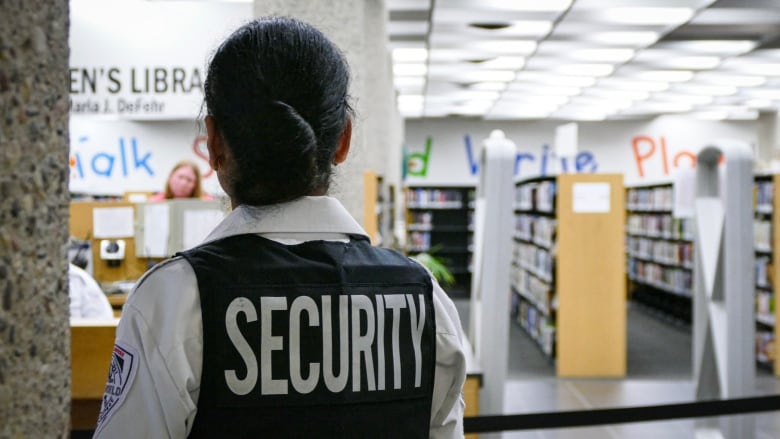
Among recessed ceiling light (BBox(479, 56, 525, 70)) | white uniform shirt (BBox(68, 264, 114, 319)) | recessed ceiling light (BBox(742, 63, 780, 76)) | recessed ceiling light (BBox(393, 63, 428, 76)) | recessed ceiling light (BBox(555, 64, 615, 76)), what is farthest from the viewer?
recessed ceiling light (BBox(393, 63, 428, 76))

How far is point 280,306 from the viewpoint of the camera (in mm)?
930

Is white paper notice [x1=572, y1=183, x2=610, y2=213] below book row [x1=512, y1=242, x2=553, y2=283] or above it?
above

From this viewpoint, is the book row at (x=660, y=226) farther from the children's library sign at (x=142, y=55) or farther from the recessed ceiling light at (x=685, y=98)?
the children's library sign at (x=142, y=55)

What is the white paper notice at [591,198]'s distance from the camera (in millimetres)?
7051

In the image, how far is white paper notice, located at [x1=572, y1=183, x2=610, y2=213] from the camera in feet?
23.1

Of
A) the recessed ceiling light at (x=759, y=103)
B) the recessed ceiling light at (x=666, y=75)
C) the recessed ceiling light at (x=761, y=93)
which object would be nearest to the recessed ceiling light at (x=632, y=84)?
the recessed ceiling light at (x=666, y=75)

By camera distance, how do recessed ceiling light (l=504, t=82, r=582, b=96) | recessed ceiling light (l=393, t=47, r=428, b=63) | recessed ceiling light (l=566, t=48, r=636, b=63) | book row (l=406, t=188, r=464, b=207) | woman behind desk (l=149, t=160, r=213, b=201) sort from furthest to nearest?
1. book row (l=406, t=188, r=464, b=207)
2. recessed ceiling light (l=504, t=82, r=582, b=96)
3. recessed ceiling light (l=393, t=47, r=428, b=63)
4. recessed ceiling light (l=566, t=48, r=636, b=63)
5. woman behind desk (l=149, t=160, r=213, b=201)

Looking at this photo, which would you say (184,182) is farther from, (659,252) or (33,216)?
(659,252)

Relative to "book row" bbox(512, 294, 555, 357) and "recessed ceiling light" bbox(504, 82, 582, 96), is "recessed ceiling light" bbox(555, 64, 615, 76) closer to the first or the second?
"recessed ceiling light" bbox(504, 82, 582, 96)

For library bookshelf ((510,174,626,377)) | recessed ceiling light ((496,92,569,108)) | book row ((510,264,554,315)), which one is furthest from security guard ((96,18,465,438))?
recessed ceiling light ((496,92,569,108))

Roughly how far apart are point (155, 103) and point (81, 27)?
0.59m

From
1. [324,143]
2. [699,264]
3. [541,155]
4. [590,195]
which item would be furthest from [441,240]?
[324,143]

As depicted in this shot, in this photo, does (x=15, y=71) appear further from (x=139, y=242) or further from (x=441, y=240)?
(x=441, y=240)

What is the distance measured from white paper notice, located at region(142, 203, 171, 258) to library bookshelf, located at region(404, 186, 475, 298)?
10.9 m
